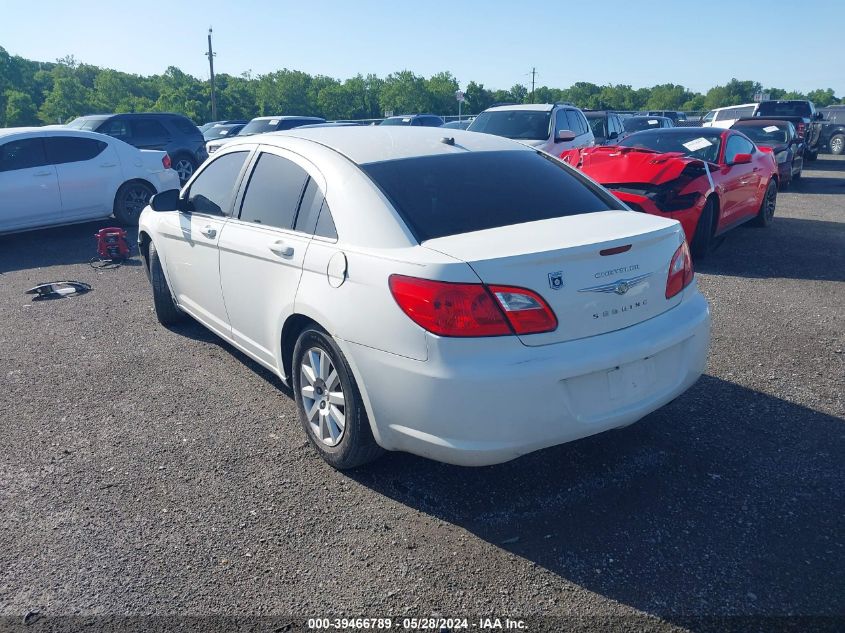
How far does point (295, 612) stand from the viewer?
2.61 metres

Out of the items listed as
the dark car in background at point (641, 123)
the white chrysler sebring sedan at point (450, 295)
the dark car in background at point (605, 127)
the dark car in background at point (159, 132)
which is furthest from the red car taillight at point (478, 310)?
the dark car in background at point (641, 123)

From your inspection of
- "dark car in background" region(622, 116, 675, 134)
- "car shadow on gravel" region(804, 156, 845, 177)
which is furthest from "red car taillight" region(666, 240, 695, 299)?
"car shadow on gravel" region(804, 156, 845, 177)

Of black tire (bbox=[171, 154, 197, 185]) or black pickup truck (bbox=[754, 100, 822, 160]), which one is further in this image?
black pickup truck (bbox=[754, 100, 822, 160])

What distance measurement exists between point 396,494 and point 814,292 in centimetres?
521

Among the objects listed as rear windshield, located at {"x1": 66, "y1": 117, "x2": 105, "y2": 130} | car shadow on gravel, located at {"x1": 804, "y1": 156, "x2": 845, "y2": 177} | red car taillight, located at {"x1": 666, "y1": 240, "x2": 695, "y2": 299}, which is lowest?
Answer: car shadow on gravel, located at {"x1": 804, "y1": 156, "x2": 845, "y2": 177}

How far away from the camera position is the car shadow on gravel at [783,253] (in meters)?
7.57

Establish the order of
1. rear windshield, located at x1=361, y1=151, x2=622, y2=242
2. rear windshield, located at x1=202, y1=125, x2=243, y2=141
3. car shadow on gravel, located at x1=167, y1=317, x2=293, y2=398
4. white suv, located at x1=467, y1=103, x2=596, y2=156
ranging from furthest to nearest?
1. rear windshield, located at x1=202, y1=125, x2=243, y2=141
2. white suv, located at x1=467, y1=103, x2=596, y2=156
3. car shadow on gravel, located at x1=167, y1=317, x2=293, y2=398
4. rear windshield, located at x1=361, y1=151, x2=622, y2=242

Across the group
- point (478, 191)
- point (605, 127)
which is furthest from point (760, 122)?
point (478, 191)

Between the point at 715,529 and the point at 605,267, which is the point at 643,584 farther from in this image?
the point at 605,267

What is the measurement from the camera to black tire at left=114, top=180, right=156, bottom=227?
1088 cm

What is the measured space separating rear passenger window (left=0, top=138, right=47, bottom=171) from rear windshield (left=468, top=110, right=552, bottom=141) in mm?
7226

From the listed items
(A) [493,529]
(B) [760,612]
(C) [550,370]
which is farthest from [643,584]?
(C) [550,370]

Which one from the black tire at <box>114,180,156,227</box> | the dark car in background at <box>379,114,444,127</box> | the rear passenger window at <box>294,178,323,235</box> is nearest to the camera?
the rear passenger window at <box>294,178,323,235</box>

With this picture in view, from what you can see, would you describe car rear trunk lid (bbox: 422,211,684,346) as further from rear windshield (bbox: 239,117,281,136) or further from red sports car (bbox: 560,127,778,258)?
rear windshield (bbox: 239,117,281,136)
